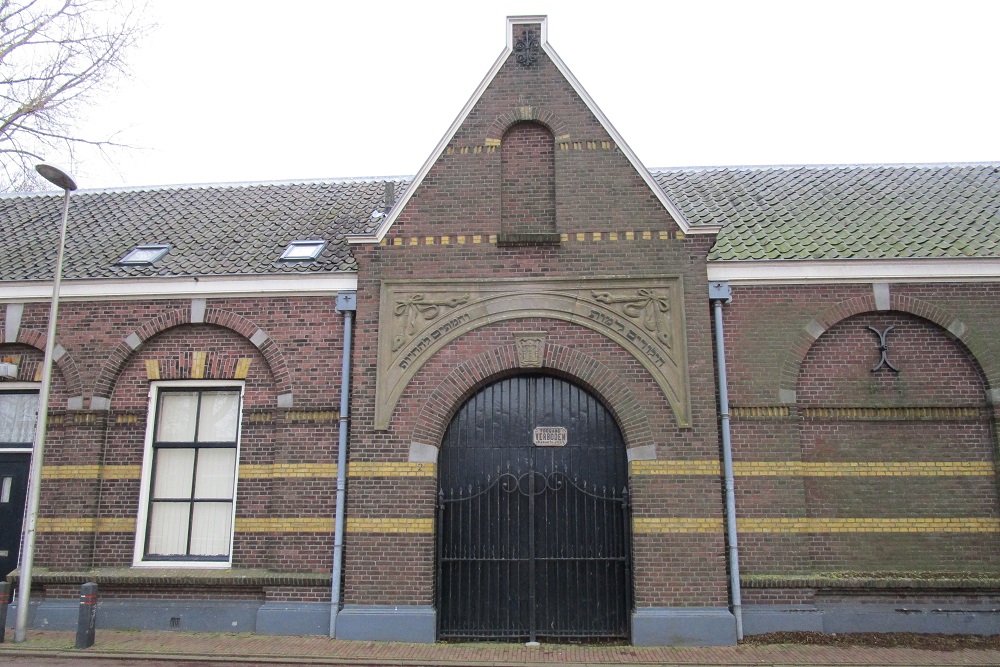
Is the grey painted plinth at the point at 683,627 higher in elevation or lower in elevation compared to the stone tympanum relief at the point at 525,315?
lower

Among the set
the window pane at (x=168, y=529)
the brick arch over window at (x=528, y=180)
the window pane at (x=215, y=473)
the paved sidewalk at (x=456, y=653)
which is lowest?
the paved sidewalk at (x=456, y=653)

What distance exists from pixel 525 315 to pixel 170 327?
19.1ft

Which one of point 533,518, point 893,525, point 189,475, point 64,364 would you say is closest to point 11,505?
point 64,364

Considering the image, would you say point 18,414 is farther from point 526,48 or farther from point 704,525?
point 704,525

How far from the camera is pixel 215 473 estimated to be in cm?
1119

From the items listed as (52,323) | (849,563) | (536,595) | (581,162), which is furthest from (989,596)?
(52,323)

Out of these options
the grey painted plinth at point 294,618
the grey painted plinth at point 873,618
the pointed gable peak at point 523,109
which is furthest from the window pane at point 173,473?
the grey painted plinth at point 873,618

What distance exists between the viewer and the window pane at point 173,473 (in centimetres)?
1117

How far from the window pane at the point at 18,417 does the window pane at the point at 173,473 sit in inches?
90.2

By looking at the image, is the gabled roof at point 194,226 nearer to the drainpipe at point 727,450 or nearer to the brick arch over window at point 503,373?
the brick arch over window at point 503,373

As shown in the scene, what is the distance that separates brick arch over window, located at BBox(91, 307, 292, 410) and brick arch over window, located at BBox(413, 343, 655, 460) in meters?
2.50

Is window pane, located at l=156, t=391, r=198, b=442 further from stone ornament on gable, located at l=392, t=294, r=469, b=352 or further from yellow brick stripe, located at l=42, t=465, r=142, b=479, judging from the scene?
stone ornament on gable, located at l=392, t=294, r=469, b=352

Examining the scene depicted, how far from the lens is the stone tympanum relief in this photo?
10445 mm

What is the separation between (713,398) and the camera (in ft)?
33.7
